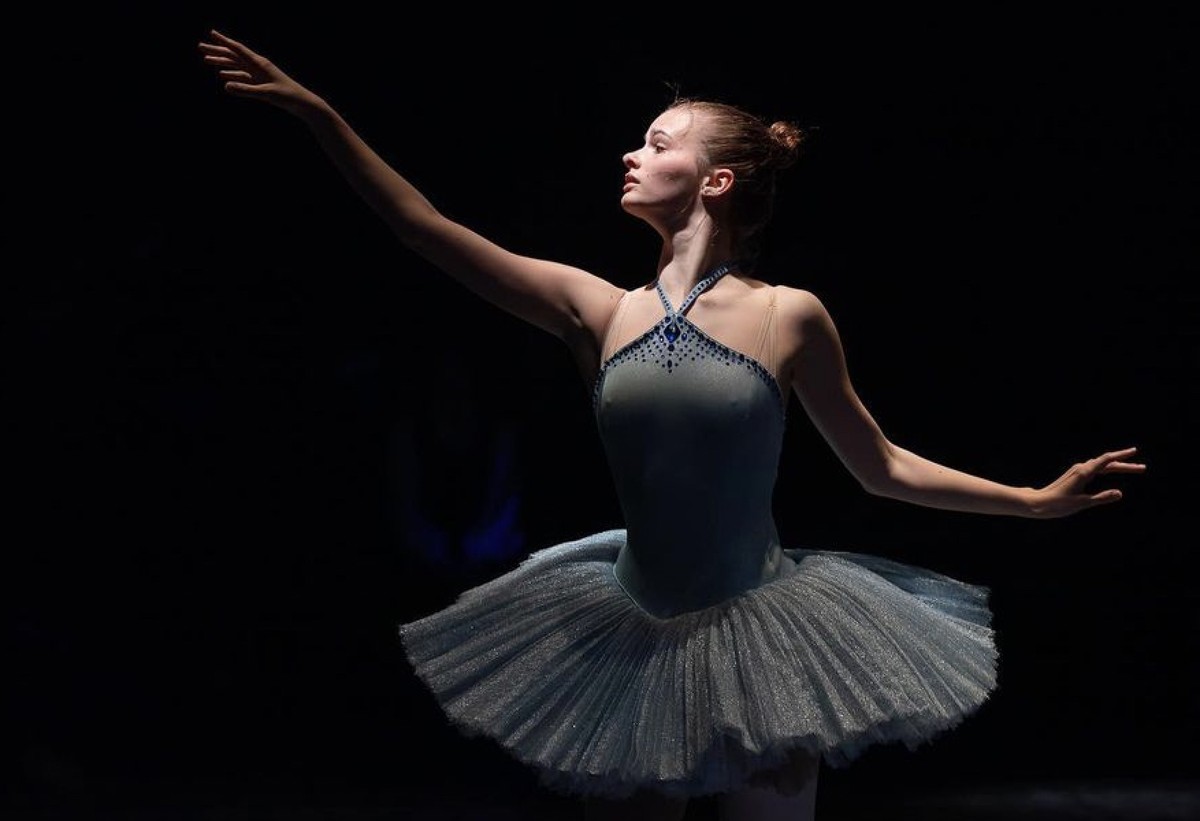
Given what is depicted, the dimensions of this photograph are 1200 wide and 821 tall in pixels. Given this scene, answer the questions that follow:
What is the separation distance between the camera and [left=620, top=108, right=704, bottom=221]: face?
5.91 ft

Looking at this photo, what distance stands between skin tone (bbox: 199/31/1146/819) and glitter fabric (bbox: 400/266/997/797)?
0.06 m

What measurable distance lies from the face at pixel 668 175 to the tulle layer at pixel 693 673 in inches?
17.0

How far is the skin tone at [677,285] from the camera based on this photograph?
67.4 inches

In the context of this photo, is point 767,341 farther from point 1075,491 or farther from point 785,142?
point 1075,491

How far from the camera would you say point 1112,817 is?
2463mm

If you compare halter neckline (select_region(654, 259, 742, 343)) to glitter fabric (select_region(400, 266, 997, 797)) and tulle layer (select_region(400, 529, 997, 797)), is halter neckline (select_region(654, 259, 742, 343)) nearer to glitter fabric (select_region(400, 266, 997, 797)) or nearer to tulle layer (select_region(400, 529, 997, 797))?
glitter fabric (select_region(400, 266, 997, 797))

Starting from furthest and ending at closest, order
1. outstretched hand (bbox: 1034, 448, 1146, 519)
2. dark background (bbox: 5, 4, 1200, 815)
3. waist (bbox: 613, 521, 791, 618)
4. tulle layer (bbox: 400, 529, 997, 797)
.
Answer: dark background (bbox: 5, 4, 1200, 815), outstretched hand (bbox: 1034, 448, 1146, 519), waist (bbox: 613, 521, 791, 618), tulle layer (bbox: 400, 529, 997, 797)

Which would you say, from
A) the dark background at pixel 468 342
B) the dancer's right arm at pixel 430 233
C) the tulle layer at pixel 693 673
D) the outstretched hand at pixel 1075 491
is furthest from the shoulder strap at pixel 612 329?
the dark background at pixel 468 342

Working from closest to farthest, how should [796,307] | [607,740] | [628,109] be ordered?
[607,740] → [796,307] → [628,109]

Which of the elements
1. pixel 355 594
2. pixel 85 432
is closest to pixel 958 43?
pixel 355 594

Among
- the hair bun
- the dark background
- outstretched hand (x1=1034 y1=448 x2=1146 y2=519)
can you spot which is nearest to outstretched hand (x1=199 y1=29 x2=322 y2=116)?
the hair bun

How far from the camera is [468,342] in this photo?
2492mm

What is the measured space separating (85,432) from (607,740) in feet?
4.34

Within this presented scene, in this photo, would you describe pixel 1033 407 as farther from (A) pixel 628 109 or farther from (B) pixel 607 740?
(B) pixel 607 740
